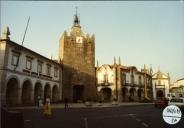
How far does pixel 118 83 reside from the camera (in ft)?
204

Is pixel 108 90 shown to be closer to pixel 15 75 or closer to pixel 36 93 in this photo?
pixel 36 93

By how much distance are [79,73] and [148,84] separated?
33.3 m

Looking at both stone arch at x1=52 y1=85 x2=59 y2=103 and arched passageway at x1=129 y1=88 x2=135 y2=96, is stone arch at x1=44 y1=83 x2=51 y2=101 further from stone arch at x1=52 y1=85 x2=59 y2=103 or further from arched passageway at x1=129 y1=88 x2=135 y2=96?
arched passageway at x1=129 y1=88 x2=135 y2=96

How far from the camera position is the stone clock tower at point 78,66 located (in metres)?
48.7

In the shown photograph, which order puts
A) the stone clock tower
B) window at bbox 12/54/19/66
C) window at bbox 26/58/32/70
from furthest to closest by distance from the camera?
the stone clock tower → window at bbox 26/58/32/70 → window at bbox 12/54/19/66

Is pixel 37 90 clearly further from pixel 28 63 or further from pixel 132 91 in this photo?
pixel 132 91

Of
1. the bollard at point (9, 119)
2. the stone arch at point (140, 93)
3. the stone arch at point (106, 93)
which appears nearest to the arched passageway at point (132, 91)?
the stone arch at point (140, 93)

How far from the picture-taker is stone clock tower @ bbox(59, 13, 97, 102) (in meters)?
48.7

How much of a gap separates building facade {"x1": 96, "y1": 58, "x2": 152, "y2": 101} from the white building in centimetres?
1970

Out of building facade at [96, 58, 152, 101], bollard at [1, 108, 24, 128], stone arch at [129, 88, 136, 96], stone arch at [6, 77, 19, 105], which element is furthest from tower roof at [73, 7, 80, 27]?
bollard at [1, 108, 24, 128]

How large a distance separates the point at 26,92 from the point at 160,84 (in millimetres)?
62443

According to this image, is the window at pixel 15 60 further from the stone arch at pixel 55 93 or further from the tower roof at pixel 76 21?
the tower roof at pixel 76 21

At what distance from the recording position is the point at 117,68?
6309 cm

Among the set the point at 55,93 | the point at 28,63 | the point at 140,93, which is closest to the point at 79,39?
the point at 55,93
